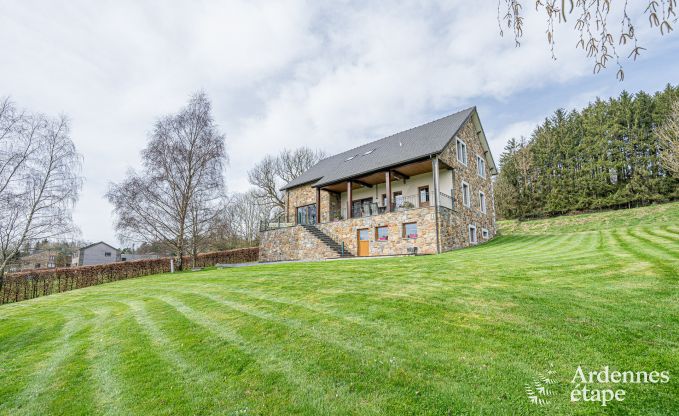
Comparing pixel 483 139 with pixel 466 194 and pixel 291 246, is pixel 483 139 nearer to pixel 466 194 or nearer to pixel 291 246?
pixel 466 194

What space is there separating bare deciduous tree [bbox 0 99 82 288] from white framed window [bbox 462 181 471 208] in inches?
769

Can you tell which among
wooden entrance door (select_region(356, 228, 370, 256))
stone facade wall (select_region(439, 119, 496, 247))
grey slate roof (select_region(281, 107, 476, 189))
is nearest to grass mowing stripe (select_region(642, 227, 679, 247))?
stone facade wall (select_region(439, 119, 496, 247))

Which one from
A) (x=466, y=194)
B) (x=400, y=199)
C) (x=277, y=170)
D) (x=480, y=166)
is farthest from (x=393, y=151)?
(x=277, y=170)

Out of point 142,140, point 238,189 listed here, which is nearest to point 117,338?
point 142,140

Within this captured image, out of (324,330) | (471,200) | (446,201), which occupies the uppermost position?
(471,200)

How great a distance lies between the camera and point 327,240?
17.8 metres

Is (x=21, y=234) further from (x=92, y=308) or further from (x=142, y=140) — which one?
→ (x=92, y=308)

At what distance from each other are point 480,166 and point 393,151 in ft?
22.2

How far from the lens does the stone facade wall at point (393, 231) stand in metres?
14.1

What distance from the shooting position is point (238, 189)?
1502 inches

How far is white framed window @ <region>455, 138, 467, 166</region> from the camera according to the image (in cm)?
1725

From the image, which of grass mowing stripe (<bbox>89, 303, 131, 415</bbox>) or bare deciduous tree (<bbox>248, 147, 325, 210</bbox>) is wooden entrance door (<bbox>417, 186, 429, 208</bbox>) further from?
bare deciduous tree (<bbox>248, 147, 325, 210</bbox>)

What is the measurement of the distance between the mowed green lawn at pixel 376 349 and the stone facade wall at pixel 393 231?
761cm

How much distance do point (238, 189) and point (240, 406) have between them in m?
37.6
